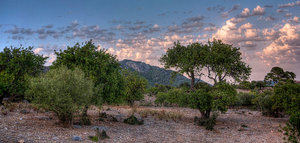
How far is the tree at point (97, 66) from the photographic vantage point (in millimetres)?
18578

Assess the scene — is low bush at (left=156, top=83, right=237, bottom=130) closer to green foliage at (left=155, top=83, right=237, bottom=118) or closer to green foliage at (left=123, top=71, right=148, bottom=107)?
green foliage at (left=155, top=83, right=237, bottom=118)

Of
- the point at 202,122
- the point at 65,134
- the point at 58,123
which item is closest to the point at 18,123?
the point at 58,123

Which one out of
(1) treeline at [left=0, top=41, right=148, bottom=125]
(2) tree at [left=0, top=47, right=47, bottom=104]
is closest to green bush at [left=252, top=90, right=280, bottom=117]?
(1) treeline at [left=0, top=41, right=148, bottom=125]

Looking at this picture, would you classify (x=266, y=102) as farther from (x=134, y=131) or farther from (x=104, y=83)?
(x=104, y=83)

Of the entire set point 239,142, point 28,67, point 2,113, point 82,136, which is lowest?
point 239,142

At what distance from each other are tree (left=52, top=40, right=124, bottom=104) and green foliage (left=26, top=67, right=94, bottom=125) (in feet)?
8.53

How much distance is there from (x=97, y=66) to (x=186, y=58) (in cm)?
1047

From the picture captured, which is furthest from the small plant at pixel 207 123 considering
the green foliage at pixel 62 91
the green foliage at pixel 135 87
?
the green foliage at pixel 135 87

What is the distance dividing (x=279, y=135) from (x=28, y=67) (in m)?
27.7

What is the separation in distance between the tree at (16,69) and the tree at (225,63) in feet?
66.3

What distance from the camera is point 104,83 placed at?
766 inches

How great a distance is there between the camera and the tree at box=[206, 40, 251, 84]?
23.7m

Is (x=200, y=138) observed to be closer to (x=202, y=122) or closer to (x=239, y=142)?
(x=239, y=142)

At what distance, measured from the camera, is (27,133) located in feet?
46.3
